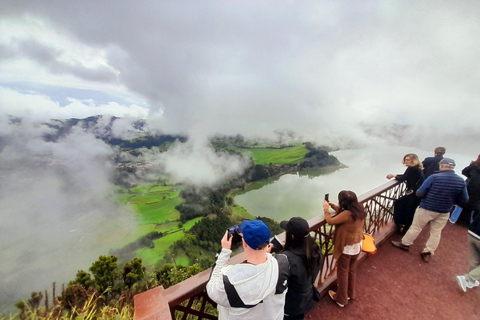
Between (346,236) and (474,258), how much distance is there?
2493 mm

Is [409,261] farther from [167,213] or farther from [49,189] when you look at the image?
[49,189]

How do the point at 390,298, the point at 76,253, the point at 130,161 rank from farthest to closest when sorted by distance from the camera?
the point at 130,161 < the point at 76,253 < the point at 390,298

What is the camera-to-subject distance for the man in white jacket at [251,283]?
1682 millimetres

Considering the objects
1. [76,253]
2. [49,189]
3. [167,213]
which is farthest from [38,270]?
[49,189]

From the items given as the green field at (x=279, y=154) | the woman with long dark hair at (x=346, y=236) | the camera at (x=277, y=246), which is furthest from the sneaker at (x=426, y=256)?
the green field at (x=279, y=154)

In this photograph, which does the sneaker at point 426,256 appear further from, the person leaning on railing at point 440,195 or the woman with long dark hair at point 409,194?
the woman with long dark hair at point 409,194

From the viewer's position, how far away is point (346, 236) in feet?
9.39

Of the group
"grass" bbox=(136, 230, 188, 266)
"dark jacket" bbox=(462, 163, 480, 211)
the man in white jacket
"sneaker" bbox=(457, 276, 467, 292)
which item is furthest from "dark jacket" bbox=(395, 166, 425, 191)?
"grass" bbox=(136, 230, 188, 266)

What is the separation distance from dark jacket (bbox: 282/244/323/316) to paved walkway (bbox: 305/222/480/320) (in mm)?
1150

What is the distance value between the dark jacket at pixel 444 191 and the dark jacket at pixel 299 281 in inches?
119

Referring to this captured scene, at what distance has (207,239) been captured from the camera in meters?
52.9

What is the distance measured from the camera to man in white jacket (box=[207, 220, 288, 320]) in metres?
1.68

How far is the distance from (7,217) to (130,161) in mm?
60130

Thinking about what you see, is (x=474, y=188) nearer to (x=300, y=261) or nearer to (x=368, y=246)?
(x=368, y=246)
